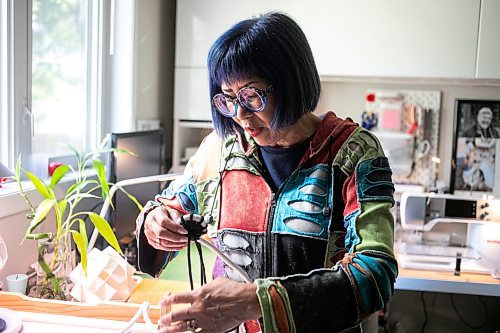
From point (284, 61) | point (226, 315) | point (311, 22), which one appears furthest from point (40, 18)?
point (226, 315)

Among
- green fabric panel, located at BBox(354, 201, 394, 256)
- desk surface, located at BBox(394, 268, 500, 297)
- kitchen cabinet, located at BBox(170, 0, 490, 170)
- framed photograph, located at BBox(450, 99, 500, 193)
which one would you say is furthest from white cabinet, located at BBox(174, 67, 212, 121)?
green fabric panel, located at BBox(354, 201, 394, 256)

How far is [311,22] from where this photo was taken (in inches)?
97.3

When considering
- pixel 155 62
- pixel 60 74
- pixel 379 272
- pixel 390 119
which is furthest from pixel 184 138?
pixel 379 272

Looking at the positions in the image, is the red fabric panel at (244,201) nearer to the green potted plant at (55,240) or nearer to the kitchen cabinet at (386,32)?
the green potted plant at (55,240)

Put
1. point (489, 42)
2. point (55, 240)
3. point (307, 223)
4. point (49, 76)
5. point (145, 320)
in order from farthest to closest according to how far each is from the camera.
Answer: point (489, 42) < point (49, 76) < point (55, 240) < point (145, 320) < point (307, 223)

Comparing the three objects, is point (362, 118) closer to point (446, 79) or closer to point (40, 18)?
point (446, 79)

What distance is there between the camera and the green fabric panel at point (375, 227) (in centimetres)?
84

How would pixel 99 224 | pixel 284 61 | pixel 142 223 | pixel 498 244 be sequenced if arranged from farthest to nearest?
pixel 498 244 → pixel 99 224 → pixel 142 223 → pixel 284 61

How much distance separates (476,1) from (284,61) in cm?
181

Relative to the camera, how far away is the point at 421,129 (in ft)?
9.14

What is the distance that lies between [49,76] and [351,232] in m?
1.59

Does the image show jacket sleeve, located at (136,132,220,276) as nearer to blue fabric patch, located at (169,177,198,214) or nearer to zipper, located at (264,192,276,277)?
blue fabric patch, located at (169,177,198,214)

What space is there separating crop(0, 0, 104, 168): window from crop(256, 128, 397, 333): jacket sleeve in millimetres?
1327

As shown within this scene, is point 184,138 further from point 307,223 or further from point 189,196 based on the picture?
point 307,223
